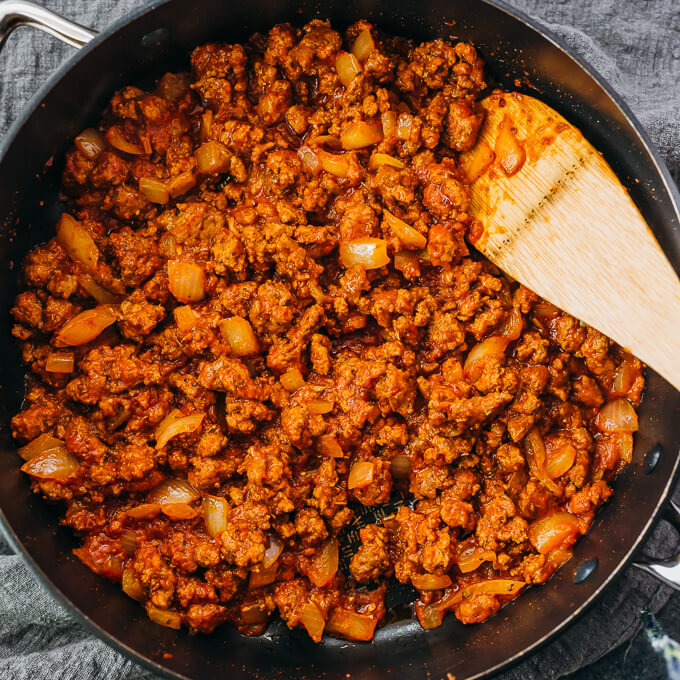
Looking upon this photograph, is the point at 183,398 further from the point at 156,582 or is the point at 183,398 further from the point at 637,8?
the point at 637,8

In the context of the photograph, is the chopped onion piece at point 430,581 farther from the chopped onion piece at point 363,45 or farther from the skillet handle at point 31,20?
the skillet handle at point 31,20

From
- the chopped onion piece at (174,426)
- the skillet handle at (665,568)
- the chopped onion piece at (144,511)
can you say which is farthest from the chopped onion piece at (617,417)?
the chopped onion piece at (144,511)

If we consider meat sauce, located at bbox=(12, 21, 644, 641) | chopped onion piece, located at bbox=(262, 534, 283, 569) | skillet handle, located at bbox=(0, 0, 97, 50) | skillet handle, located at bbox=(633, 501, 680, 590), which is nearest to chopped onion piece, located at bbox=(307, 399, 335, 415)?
meat sauce, located at bbox=(12, 21, 644, 641)

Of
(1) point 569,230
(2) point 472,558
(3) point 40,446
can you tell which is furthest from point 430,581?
(3) point 40,446

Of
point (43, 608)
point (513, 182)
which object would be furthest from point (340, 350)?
point (43, 608)

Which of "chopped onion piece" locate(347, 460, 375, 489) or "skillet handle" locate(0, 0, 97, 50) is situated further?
"chopped onion piece" locate(347, 460, 375, 489)

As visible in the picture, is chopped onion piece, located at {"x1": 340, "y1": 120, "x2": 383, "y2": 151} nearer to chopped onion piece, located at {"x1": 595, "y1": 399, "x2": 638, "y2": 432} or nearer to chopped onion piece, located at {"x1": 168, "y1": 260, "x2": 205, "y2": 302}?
chopped onion piece, located at {"x1": 168, "y1": 260, "x2": 205, "y2": 302}

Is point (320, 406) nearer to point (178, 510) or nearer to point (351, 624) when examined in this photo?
point (178, 510)
